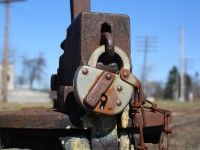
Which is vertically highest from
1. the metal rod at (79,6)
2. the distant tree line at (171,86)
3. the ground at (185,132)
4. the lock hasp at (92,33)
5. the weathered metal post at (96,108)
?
the metal rod at (79,6)

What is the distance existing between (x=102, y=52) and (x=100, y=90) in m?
0.31

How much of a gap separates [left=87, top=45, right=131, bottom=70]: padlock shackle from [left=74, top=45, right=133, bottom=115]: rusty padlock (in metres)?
0.13

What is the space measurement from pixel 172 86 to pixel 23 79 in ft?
118

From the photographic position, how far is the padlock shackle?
2.45 m

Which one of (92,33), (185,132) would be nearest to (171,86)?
(185,132)

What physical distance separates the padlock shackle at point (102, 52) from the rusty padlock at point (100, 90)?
130 mm

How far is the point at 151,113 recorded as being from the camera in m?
→ 2.62

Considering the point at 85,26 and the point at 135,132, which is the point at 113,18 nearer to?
the point at 85,26

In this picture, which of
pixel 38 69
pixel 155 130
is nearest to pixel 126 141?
pixel 155 130

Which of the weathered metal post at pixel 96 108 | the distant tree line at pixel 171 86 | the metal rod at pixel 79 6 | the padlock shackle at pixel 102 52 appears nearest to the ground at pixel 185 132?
the metal rod at pixel 79 6

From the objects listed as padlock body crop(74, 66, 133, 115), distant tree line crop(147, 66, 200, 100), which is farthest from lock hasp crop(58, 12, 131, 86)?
distant tree line crop(147, 66, 200, 100)

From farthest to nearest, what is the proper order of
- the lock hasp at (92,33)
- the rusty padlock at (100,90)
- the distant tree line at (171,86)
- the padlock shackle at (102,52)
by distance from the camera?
1. the distant tree line at (171,86)
2. the lock hasp at (92,33)
3. the padlock shackle at (102,52)
4. the rusty padlock at (100,90)

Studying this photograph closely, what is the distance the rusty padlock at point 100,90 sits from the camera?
222 cm

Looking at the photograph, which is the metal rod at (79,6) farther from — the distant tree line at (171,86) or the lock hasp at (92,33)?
the distant tree line at (171,86)
